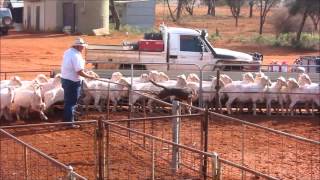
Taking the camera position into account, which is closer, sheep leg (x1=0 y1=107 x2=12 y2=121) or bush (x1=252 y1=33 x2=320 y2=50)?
sheep leg (x1=0 y1=107 x2=12 y2=121)

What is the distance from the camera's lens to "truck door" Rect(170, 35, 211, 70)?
21172mm

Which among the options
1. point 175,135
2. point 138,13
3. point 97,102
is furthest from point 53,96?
point 138,13

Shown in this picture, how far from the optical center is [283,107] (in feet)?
59.0

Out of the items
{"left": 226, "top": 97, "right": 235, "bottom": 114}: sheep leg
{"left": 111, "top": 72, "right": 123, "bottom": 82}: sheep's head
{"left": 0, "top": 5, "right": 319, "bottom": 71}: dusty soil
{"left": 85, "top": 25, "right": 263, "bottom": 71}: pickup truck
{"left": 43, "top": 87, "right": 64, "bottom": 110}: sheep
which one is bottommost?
{"left": 0, "top": 5, "right": 319, "bottom": 71}: dusty soil

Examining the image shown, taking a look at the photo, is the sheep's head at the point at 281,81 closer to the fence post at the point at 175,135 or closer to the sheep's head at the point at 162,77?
the sheep's head at the point at 162,77

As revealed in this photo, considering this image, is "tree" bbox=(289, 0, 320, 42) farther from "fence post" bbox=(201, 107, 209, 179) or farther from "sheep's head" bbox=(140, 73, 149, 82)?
"fence post" bbox=(201, 107, 209, 179)

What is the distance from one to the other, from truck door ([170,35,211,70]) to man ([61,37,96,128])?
681 centimetres

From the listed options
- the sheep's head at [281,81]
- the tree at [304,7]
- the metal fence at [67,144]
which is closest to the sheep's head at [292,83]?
the sheep's head at [281,81]

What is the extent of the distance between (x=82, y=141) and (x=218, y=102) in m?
5.61

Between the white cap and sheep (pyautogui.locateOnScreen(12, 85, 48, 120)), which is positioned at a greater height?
the white cap

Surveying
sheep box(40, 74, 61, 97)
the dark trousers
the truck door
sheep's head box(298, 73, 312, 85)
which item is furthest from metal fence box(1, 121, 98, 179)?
the truck door

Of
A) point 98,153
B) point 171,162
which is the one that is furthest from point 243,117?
point 98,153

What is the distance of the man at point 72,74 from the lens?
46.3 ft

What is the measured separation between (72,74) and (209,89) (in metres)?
4.30
